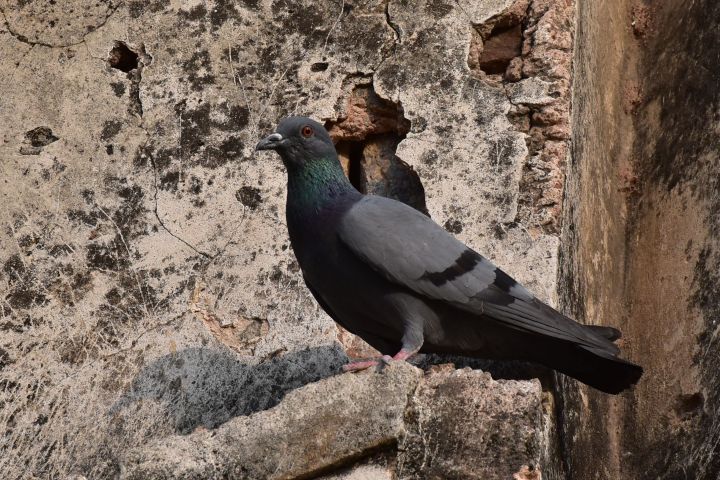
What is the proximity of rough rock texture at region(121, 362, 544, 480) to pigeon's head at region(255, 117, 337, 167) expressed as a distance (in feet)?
4.38

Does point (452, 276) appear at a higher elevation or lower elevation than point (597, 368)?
higher

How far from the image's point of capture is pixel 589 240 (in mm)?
6746

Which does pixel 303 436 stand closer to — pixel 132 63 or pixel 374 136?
pixel 374 136

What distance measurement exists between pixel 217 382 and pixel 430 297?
126 centimetres

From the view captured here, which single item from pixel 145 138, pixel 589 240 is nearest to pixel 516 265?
pixel 589 240

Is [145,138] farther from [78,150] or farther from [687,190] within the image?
[687,190]

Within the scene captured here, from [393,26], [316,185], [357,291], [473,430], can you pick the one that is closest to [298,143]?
[316,185]

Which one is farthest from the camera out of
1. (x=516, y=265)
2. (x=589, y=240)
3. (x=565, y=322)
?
(x=589, y=240)

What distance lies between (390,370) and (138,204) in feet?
7.53

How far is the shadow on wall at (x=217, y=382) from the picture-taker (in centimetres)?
632

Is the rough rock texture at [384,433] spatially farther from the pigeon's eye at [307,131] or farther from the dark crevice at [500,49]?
the dark crevice at [500,49]

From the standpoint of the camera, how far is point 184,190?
699 centimetres

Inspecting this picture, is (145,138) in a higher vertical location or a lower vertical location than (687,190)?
lower

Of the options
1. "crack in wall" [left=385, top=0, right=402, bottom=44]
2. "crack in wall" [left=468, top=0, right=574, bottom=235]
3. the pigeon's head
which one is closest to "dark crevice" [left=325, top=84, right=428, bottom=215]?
"crack in wall" [left=385, top=0, right=402, bottom=44]
